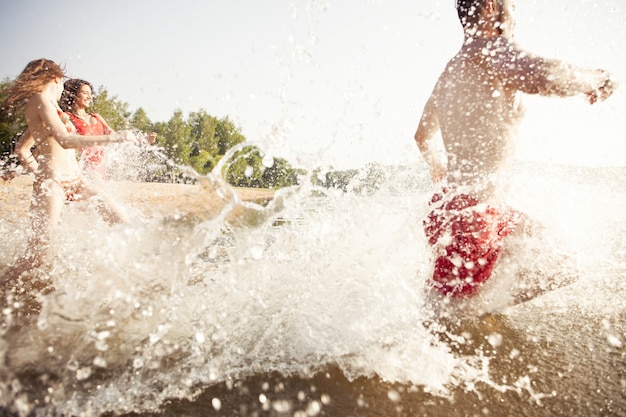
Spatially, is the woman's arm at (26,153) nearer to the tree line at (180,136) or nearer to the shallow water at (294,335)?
the shallow water at (294,335)

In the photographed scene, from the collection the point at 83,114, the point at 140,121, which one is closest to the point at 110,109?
the point at 140,121

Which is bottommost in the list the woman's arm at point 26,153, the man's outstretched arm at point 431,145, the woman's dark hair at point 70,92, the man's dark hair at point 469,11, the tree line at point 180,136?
the tree line at point 180,136

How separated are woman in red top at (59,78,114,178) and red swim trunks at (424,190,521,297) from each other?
13.5 feet

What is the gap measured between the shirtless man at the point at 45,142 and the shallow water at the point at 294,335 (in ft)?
2.35

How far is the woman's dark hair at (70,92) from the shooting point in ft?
14.6

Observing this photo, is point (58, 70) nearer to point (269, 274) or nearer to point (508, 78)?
point (269, 274)

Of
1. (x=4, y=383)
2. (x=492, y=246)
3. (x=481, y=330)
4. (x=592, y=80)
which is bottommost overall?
(x=481, y=330)

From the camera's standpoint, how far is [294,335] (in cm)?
208

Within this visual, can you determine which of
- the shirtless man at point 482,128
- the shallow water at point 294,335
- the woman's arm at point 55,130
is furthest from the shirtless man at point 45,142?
the shirtless man at point 482,128

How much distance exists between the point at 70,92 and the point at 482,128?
4600 mm

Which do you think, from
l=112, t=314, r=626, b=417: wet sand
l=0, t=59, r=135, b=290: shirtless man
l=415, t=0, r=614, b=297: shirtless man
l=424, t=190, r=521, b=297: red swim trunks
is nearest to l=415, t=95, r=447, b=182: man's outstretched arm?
l=415, t=0, r=614, b=297: shirtless man

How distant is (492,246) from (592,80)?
1009 mm

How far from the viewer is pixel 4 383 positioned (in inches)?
64.7

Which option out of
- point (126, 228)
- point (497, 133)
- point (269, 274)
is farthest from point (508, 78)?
point (126, 228)
